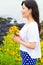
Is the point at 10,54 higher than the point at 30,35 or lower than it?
lower

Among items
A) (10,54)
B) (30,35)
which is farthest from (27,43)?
(10,54)

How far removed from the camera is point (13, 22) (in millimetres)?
8008

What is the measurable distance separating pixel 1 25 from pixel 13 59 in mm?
2770

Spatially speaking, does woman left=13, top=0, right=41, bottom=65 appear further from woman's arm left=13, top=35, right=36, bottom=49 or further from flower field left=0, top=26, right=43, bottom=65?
flower field left=0, top=26, right=43, bottom=65

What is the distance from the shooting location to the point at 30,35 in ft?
11.4

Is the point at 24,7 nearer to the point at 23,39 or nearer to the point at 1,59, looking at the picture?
the point at 23,39

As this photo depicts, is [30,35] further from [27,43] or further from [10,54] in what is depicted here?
[10,54]

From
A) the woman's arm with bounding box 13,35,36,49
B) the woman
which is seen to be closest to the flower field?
the woman

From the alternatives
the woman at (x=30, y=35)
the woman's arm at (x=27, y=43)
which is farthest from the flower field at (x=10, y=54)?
the woman's arm at (x=27, y=43)

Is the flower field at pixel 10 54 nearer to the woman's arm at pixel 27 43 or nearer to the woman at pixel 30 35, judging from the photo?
the woman at pixel 30 35

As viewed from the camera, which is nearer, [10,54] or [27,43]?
[27,43]

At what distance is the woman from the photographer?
345 centimetres

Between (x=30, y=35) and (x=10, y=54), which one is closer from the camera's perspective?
(x=30, y=35)

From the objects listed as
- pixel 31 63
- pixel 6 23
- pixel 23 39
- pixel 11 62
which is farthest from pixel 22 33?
pixel 6 23
